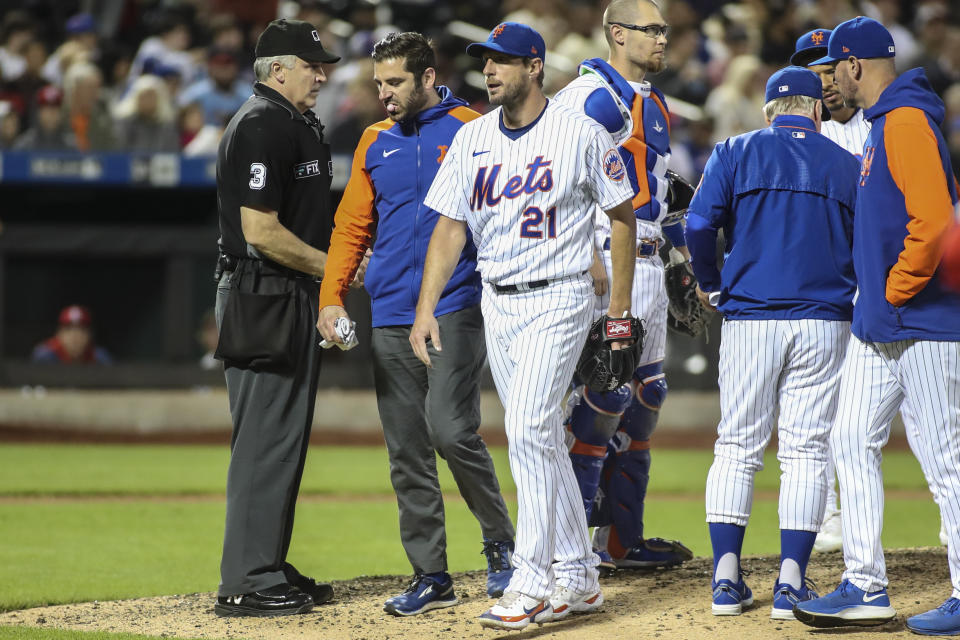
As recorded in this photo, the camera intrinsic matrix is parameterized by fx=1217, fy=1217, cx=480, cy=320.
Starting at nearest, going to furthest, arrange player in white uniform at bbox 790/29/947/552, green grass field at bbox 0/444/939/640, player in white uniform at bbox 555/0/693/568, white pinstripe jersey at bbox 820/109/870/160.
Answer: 1. player in white uniform at bbox 555/0/693/568
2. player in white uniform at bbox 790/29/947/552
3. white pinstripe jersey at bbox 820/109/870/160
4. green grass field at bbox 0/444/939/640

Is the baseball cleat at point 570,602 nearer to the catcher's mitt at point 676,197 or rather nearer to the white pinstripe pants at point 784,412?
the white pinstripe pants at point 784,412

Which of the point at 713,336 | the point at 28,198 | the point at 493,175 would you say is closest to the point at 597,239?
the point at 493,175

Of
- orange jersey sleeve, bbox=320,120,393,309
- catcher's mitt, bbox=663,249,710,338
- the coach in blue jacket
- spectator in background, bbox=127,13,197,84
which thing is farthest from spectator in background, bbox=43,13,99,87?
catcher's mitt, bbox=663,249,710,338

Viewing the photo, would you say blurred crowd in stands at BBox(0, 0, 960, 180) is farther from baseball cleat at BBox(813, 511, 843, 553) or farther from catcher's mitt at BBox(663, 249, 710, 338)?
baseball cleat at BBox(813, 511, 843, 553)

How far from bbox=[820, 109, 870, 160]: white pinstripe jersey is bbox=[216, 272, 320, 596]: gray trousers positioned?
2.84 meters

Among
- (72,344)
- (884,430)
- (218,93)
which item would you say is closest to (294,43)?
(884,430)

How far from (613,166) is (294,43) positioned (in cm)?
145

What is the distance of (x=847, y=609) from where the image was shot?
4137mm

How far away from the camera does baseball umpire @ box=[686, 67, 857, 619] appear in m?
4.43

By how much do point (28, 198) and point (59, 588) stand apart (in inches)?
292

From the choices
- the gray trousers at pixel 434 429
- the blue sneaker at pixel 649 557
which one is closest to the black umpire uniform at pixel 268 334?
the gray trousers at pixel 434 429

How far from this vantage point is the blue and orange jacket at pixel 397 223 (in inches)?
187

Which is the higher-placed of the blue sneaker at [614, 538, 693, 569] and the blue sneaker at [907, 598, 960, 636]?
the blue sneaker at [907, 598, 960, 636]

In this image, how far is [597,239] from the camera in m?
5.05
